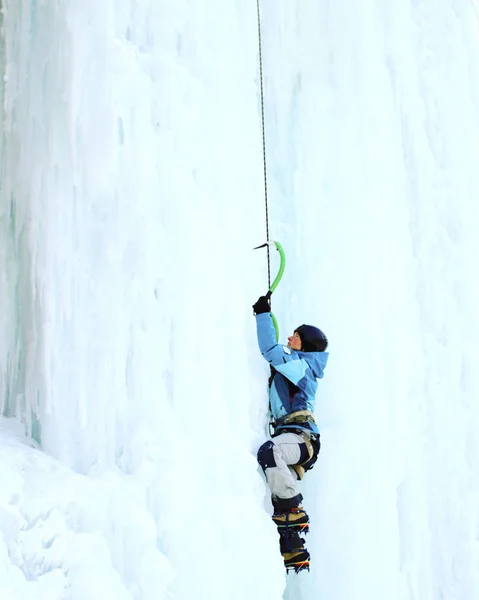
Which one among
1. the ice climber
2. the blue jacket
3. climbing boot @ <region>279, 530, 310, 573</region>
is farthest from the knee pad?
climbing boot @ <region>279, 530, 310, 573</region>

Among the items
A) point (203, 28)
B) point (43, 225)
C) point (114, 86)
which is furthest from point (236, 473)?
point (203, 28)

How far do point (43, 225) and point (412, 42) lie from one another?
2065 millimetres

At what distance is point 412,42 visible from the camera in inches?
140

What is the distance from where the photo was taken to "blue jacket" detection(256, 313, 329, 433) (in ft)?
8.39

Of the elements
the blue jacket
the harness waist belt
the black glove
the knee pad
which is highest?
the black glove

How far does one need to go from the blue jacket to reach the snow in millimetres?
77

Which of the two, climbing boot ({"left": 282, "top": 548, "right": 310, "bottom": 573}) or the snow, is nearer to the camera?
the snow

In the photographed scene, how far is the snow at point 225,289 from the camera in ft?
7.68

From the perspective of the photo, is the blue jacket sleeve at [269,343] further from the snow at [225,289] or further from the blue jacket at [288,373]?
the snow at [225,289]

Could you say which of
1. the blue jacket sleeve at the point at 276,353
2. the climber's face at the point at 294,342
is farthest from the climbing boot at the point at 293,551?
the climber's face at the point at 294,342

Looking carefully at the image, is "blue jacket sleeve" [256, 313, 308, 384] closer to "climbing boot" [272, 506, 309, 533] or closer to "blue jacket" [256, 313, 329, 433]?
"blue jacket" [256, 313, 329, 433]

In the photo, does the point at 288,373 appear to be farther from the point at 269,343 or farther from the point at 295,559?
the point at 295,559

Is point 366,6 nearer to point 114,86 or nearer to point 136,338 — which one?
point 114,86

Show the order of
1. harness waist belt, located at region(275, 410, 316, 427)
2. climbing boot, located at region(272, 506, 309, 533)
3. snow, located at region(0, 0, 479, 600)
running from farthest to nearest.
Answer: harness waist belt, located at region(275, 410, 316, 427) < climbing boot, located at region(272, 506, 309, 533) < snow, located at region(0, 0, 479, 600)
